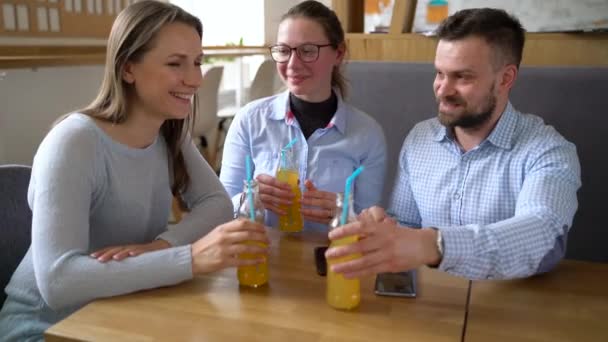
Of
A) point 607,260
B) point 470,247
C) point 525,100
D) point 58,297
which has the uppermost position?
point 525,100

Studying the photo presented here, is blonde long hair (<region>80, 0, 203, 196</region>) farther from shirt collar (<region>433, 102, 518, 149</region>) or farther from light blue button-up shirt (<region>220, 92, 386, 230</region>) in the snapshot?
shirt collar (<region>433, 102, 518, 149</region>)

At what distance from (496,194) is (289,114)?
0.75 metres

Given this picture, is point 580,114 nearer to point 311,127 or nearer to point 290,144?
point 311,127

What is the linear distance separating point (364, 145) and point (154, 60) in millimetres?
825

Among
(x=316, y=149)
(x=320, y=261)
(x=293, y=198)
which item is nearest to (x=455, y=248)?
(x=320, y=261)

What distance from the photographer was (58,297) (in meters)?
1.14

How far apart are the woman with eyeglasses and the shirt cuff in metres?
0.79

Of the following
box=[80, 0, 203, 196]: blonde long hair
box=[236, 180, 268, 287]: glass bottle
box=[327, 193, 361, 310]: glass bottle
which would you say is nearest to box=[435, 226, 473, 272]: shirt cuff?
box=[327, 193, 361, 310]: glass bottle

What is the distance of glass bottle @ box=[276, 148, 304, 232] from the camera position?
1.57 m

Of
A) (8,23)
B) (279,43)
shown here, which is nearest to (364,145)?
(279,43)

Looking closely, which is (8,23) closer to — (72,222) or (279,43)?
(279,43)

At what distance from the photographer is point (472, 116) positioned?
1629 millimetres

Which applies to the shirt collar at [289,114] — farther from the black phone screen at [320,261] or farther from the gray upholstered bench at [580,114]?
the black phone screen at [320,261]

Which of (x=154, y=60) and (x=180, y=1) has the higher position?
(x=180, y=1)
